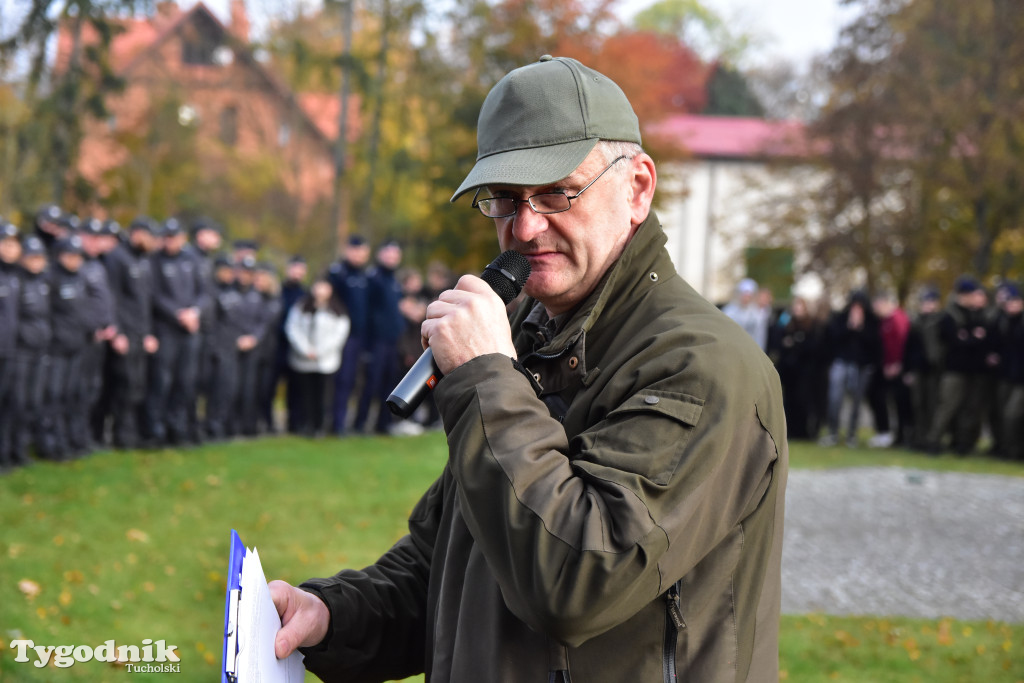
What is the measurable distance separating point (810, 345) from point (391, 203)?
13.3 metres

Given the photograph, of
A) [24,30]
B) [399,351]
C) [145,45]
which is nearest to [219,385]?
[399,351]

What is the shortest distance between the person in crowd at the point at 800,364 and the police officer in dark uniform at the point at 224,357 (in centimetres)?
818

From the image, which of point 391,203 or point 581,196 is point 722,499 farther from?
point 391,203

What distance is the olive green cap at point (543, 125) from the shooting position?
2023 millimetres

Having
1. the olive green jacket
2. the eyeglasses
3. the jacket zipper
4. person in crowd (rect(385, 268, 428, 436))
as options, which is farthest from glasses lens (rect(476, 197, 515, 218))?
person in crowd (rect(385, 268, 428, 436))

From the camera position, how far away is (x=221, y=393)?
491 inches

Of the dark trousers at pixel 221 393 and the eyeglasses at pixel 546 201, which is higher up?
the eyeglasses at pixel 546 201

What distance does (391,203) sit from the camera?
85.0ft

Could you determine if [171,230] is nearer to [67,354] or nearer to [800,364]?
[67,354]

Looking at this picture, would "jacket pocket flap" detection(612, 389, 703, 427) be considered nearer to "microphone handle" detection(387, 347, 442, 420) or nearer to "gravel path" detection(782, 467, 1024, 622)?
"microphone handle" detection(387, 347, 442, 420)

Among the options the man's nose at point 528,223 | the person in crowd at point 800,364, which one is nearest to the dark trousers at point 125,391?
the person in crowd at point 800,364

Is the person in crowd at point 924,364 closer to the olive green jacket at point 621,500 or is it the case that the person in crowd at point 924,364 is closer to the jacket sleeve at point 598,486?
the olive green jacket at point 621,500

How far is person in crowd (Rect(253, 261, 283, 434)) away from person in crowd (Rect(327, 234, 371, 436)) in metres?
0.84

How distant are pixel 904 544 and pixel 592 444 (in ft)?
26.0
